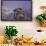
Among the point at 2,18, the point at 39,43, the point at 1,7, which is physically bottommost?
the point at 39,43

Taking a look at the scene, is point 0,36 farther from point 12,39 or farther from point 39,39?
point 39,39

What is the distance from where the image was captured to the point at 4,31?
273 cm

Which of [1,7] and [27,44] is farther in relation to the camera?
[1,7]

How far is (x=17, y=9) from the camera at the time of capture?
273 cm

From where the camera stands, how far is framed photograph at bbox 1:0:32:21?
2.73 m

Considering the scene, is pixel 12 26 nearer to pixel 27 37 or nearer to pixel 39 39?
pixel 27 37

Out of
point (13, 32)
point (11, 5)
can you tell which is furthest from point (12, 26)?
point (11, 5)

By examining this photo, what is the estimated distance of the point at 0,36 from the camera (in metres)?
2.53

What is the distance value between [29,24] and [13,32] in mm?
337

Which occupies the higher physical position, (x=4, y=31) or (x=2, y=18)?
(x=2, y=18)

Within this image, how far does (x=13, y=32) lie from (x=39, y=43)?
1.42 feet

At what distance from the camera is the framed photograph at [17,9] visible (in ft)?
8.95

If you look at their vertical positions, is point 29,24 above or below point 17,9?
below

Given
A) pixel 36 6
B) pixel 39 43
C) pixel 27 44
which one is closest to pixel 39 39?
pixel 39 43
